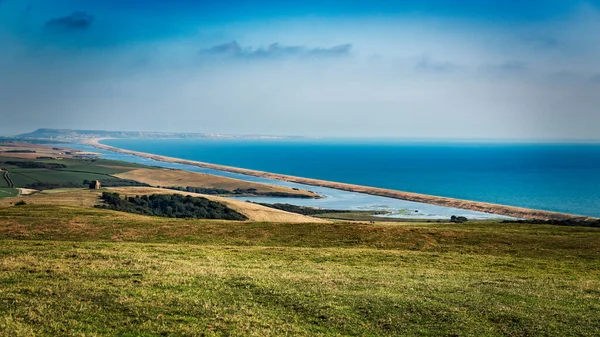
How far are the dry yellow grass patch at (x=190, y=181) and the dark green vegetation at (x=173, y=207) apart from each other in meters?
66.3

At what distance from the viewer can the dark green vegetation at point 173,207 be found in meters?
71.3

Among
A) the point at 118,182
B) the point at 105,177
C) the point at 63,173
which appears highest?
the point at 63,173

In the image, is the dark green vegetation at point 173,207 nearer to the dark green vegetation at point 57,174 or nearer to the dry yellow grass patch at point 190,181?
the dark green vegetation at point 57,174

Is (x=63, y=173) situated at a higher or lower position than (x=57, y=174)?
higher

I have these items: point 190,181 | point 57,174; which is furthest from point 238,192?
point 57,174

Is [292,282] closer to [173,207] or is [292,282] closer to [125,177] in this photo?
[173,207]

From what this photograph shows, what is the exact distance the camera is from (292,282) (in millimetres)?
22062

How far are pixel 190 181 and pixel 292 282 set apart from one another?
144529 millimetres

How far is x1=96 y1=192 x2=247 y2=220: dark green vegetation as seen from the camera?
71.3 m

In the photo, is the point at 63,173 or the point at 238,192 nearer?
the point at 238,192

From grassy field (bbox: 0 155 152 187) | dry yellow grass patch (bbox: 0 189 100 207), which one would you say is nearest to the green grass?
grassy field (bbox: 0 155 152 187)

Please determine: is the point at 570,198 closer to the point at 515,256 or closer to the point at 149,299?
the point at 515,256

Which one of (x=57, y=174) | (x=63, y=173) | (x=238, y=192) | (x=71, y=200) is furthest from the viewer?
(x=63, y=173)

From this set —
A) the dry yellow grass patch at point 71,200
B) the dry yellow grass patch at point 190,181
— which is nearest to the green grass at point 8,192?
the dry yellow grass patch at point 71,200
